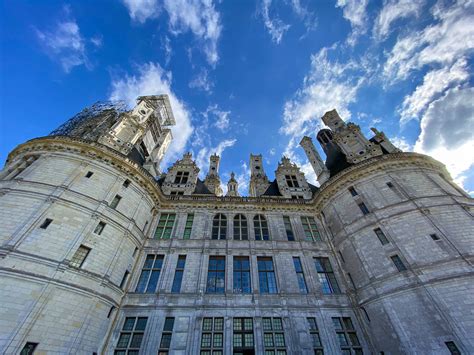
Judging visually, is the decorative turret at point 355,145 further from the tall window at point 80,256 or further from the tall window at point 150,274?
the tall window at point 80,256

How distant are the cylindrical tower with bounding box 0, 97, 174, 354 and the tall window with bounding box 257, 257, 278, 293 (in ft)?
32.6

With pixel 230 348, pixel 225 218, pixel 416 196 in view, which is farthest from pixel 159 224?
pixel 416 196

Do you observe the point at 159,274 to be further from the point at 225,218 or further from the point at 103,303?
the point at 225,218

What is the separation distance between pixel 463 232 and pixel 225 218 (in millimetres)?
17618

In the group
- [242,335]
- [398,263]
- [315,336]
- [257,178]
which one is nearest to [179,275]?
[242,335]

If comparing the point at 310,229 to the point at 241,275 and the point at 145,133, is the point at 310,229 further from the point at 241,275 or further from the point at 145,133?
the point at 145,133

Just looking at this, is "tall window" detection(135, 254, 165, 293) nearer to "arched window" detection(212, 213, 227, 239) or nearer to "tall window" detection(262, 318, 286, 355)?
"arched window" detection(212, 213, 227, 239)

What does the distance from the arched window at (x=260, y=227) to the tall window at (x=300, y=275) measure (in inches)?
122

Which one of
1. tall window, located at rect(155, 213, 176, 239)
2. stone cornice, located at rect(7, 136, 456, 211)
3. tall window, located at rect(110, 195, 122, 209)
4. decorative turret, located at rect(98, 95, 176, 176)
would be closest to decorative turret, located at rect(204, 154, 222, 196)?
stone cornice, located at rect(7, 136, 456, 211)

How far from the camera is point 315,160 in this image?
27250mm

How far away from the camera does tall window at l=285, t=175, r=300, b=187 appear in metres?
25.5

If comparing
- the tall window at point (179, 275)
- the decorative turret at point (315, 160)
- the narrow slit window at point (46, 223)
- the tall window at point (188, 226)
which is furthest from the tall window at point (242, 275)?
the narrow slit window at point (46, 223)

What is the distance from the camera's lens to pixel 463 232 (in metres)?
14.5

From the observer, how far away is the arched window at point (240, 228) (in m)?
20.0
